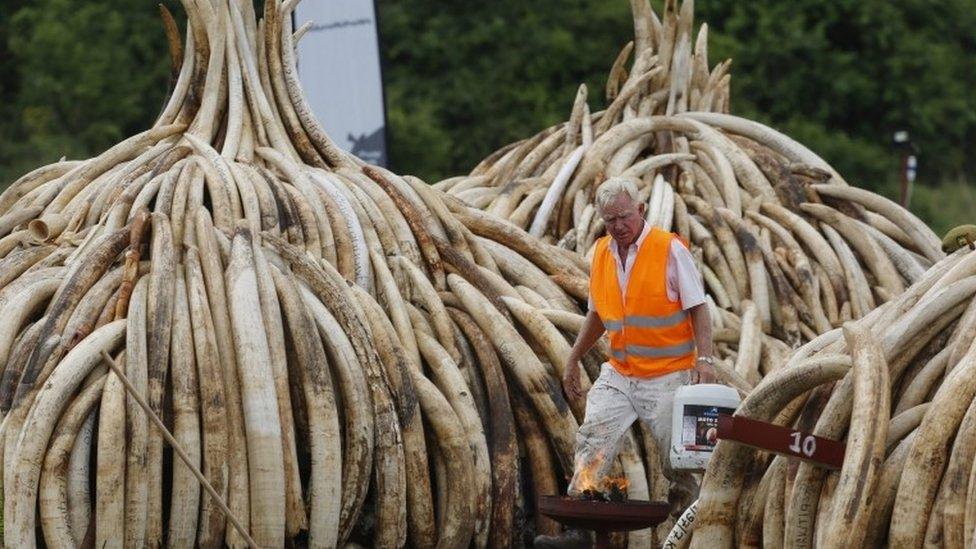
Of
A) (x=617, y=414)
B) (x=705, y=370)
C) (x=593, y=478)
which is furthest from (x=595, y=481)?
(x=705, y=370)

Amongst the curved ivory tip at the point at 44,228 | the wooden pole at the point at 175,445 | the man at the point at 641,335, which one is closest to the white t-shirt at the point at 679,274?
the man at the point at 641,335

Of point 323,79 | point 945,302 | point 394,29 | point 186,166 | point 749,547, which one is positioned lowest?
point 749,547

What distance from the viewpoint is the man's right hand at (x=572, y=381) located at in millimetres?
11852

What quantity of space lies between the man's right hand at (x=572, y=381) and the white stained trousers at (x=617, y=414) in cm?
35

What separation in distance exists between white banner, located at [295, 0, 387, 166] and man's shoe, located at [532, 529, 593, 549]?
730 centimetres

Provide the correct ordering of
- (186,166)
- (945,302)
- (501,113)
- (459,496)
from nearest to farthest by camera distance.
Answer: (945,302)
(459,496)
(186,166)
(501,113)

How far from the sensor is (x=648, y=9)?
17031 millimetres

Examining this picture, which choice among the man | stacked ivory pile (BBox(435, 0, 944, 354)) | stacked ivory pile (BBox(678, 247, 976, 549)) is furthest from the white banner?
stacked ivory pile (BBox(678, 247, 976, 549))

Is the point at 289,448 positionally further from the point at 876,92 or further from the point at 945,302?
the point at 876,92

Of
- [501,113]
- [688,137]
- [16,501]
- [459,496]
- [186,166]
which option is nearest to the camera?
[16,501]

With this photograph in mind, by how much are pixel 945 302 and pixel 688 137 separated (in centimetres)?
691

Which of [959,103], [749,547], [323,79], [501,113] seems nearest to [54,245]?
[749,547]

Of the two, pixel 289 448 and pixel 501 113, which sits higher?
pixel 501 113

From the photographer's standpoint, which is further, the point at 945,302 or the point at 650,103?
the point at 650,103
